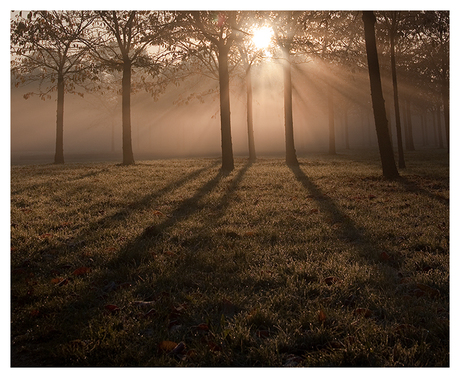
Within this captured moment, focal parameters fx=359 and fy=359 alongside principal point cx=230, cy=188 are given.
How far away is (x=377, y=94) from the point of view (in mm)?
11281

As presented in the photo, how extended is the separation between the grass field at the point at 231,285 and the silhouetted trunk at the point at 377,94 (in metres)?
4.14

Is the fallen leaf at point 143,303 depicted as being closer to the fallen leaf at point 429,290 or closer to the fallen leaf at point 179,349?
the fallen leaf at point 179,349

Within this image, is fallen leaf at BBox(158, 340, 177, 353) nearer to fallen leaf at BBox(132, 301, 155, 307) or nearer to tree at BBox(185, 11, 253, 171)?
fallen leaf at BBox(132, 301, 155, 307)

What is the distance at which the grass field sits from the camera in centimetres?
256

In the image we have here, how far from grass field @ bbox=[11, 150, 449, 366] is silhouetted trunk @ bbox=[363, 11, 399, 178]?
4.14 metres

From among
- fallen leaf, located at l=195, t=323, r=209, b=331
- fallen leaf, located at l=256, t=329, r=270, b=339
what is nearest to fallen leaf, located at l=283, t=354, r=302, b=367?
fallen leaf, located at l=256, t=329, r=270, b=339

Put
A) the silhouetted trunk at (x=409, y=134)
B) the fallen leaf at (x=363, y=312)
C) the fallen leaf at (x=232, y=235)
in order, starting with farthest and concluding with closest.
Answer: the silhouetted trunk at (x=409, y=134)
the fallen leaf at (x=232, y=235)
the fallen leaf at (x=363, y=312)

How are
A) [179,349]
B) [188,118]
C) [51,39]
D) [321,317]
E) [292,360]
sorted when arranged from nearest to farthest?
[292,360]
[179,349]
[321,317]
[51,39]
[188,118]

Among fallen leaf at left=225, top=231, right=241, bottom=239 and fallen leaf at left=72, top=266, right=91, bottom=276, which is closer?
fallen leaf at left=72, top=266, right=91, bottom=276

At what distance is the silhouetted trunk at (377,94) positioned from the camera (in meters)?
11.2

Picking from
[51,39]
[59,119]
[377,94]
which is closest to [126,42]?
[51,39]

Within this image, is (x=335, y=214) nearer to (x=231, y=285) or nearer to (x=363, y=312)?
(x=231, y=285)

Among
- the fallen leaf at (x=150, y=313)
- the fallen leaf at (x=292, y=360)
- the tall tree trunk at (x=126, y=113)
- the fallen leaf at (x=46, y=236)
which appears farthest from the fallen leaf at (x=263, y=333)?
the tall tree trunk at (x=126, y=113)

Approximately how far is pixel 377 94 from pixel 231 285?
32.0 feet
